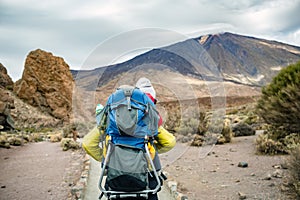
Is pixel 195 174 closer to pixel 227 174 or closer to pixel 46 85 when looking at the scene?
pixel 227 174

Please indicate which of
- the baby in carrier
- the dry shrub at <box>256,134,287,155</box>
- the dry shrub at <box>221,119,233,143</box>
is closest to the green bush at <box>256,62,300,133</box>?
the dry shrub at <box>256,134,287,155</box>

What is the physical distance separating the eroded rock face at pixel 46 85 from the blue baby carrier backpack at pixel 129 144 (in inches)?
1771

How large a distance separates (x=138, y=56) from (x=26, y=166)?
6.89m

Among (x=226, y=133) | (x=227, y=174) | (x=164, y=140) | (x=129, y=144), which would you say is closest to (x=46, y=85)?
(x=226, y=133)

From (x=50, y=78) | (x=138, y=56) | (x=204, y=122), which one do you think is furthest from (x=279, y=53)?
(x=138, y=56)

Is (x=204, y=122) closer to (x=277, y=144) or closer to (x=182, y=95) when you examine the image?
(x=277, y=144)

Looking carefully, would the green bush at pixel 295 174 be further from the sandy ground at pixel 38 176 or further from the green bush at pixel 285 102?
the sandy ground at pixel 38 176

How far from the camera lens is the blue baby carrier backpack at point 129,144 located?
3.07 m

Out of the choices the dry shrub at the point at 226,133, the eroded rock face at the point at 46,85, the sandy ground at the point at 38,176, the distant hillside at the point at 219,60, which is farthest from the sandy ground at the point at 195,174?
the eroded rock face at the point at 46,85

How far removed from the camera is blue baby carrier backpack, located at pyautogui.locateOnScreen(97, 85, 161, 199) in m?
3.07

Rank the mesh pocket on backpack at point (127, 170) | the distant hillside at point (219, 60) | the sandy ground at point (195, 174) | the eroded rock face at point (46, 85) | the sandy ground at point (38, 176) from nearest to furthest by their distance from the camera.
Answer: the mesh pocket on backpack at point (127, 170) → the distant hillside at point (219, 60) → the sandy ground at point (195, 174) → the sandy ground at point (38, 176) → the eroded rock face at point (46, 85)

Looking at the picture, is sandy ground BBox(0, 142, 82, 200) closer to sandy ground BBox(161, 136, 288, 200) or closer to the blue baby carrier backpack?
sandy ground BBox(161, 136, 288, 200)

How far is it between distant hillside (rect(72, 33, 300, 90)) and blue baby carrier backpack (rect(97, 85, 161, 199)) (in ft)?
5.62

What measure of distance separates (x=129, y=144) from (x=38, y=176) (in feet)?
21.5
